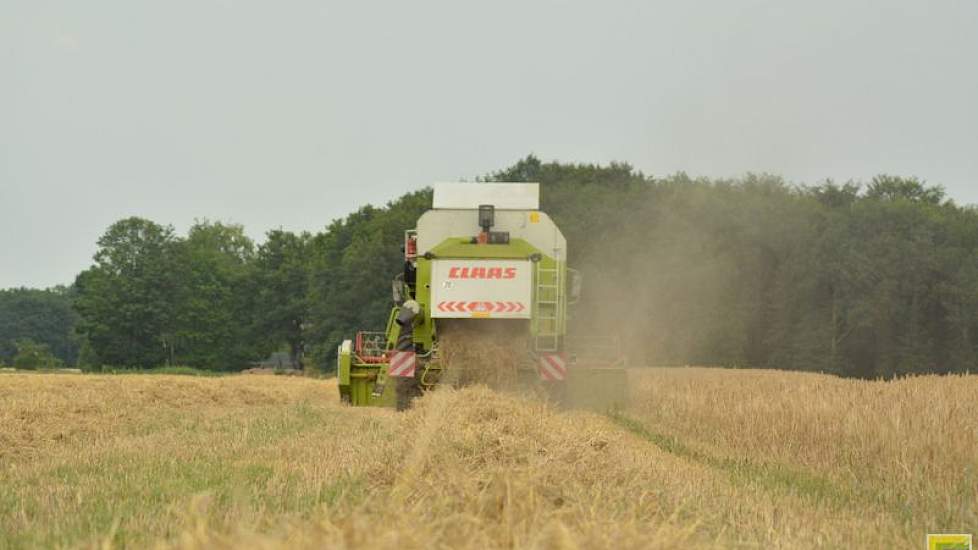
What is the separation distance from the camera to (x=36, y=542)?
4902 millimetres

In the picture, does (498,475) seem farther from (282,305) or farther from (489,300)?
(282,305)

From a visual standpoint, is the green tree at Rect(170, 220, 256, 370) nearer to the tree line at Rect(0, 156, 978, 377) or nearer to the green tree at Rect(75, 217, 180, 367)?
the green tree at Rect(75, 217, 180, 367)

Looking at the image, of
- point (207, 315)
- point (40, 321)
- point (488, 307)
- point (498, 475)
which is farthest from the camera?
point (40, 321)

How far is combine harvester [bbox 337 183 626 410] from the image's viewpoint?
14258 mm

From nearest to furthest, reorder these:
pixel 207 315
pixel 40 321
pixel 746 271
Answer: pixel 746 271, pixel 207 315, pixel 40 321

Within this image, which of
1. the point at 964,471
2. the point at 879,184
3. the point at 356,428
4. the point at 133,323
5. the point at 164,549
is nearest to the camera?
the point at 164,549

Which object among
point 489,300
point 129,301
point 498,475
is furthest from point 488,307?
Answer: point 129,301

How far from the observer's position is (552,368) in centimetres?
1470

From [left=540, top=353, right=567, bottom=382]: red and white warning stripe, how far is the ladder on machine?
14 centimetres

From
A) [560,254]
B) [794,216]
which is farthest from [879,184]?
[560,254]

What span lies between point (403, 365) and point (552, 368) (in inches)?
81.5

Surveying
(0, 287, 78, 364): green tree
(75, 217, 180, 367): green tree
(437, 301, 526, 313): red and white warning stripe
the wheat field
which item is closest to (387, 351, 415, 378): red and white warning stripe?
the wheat field

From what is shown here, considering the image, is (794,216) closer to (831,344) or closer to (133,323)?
(831,344)

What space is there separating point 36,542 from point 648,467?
15.5 ft
